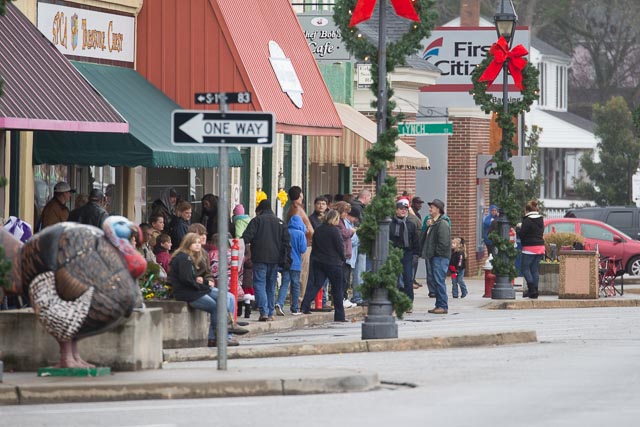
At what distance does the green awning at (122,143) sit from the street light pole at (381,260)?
142 inches

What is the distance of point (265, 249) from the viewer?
75.4 feet

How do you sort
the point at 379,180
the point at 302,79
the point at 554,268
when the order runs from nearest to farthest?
the point at 379,180 < the point at 302,79 < the point at 554,268

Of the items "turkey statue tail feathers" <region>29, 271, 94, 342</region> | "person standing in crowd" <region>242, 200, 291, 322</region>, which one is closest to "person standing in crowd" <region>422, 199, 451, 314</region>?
"person standing in crowd" <region>242, 200, 291, 322</region>

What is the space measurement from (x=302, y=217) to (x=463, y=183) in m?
17.6

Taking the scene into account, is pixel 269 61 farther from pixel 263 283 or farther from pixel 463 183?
pixel 463 183

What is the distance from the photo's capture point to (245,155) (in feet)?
95.7

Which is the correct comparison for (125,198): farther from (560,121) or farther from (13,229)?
(560,121)

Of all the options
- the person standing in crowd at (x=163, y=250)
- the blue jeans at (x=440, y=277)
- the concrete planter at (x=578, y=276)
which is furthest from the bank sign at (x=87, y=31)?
the concrete planter at (x=578, y=276)

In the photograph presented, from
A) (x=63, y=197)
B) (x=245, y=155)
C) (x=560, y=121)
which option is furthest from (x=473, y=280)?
(x=560, y=121)

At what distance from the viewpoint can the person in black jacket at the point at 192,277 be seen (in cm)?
1864

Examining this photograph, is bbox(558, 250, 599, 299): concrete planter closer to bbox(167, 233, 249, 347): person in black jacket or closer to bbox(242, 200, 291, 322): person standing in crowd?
bbox(242, 200, 291, 322): person standing in crowd

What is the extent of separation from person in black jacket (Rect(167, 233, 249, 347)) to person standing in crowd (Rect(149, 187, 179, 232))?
4.35 meters

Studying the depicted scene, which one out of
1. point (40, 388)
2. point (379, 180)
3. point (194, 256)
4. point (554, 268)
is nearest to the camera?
point (40, 388)

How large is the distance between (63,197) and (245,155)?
7906 millimetres
